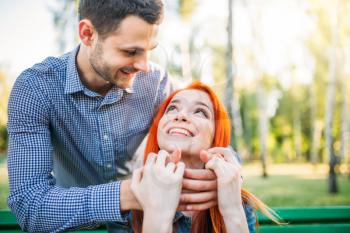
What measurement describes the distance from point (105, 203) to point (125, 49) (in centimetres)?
89

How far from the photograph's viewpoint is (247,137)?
33781 mm

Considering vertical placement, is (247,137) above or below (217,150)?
below

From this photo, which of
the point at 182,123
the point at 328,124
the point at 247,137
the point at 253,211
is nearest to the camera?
the point at 182,123

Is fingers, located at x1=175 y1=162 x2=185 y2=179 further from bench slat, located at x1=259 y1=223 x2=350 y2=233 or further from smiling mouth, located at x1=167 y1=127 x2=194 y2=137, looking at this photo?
bench slat, located at x1=259 y1=223 x2=350 y2=233

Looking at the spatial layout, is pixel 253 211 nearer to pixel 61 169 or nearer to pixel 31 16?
pixel 61 169

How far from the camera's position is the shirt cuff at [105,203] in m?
1.62

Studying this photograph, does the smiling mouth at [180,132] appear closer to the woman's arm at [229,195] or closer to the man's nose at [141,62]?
the woman's arm at [229,195]

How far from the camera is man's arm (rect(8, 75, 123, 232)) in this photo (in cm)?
165

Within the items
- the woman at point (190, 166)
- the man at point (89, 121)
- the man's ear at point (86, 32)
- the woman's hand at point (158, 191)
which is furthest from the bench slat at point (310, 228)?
the man's ear at point (86, 32)

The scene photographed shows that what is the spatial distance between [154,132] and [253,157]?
32.7 m

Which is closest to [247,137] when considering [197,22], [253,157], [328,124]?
[253,157]

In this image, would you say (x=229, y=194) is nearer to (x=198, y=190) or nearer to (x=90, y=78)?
(x=198, y=190)

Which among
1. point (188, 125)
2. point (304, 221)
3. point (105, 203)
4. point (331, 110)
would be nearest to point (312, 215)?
point (304, 221)

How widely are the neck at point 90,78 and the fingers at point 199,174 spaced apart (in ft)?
3.03
